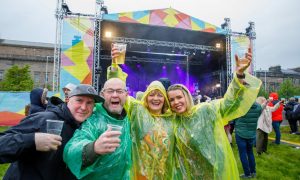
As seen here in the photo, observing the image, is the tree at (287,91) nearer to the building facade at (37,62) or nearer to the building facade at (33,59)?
the building facade at (37,62)

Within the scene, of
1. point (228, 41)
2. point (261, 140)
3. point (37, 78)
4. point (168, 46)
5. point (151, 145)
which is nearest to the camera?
point (151, 145)

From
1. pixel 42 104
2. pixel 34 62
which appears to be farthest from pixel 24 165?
pixel 34 62

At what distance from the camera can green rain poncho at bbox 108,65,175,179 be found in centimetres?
226

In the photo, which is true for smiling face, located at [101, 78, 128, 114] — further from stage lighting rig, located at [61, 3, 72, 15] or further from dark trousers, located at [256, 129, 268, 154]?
stage lighting rig, located at [61, 3, 72, 15]

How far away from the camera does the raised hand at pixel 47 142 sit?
1.32 m

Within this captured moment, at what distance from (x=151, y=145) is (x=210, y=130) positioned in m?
0.65

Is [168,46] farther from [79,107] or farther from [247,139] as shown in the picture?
[79,107]

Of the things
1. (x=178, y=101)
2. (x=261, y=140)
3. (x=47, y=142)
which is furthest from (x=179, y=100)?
(x=261, y=140)

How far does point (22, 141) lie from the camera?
1.35 meters

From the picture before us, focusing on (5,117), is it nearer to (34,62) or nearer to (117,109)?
(117,109)

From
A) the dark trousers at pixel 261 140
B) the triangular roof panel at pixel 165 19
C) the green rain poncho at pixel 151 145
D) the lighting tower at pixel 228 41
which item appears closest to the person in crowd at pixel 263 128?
the dark trousers at pixel 261 140

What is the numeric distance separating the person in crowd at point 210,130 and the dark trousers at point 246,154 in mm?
2496

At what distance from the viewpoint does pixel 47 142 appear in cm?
132

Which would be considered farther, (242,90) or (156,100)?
(156,100)
